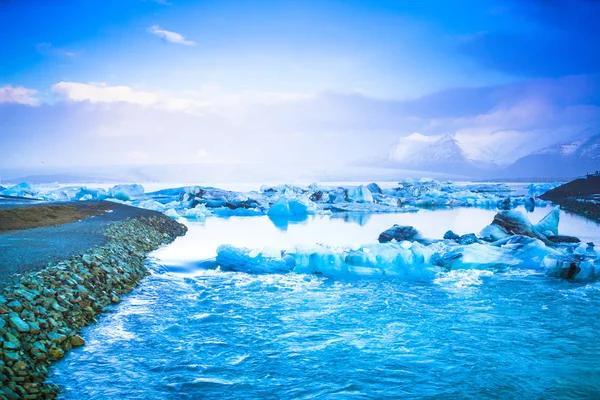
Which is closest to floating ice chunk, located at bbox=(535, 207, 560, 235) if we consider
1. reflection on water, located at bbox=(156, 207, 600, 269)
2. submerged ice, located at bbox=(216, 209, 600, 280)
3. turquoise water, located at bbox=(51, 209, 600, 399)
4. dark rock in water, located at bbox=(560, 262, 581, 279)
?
reflection on water, located at bbox=(156, 207, 600, 269)

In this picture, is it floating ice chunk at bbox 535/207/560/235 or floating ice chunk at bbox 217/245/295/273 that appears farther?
floating ice chunk at bbox 535/207/560/235

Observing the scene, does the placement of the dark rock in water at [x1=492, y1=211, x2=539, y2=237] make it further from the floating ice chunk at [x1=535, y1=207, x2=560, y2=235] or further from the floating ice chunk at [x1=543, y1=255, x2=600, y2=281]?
the floating ice chunk at [x1=543, y1=255, x2=600, y2=281]

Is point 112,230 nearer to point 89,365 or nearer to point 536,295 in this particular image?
point 89,365

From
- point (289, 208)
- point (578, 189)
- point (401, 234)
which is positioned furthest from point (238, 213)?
point (578, 189)

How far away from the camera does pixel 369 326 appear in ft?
18.1

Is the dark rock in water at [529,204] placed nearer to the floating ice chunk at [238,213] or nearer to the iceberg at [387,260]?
the floating ice chunk at [238,213]

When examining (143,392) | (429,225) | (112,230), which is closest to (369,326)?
(143,392)

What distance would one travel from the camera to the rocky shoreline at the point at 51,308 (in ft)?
12.0

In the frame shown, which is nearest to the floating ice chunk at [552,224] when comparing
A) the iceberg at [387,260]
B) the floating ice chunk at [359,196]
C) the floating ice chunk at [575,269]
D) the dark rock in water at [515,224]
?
the dark rock in water at [515,224]

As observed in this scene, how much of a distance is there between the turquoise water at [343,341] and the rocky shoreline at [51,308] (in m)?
0.20

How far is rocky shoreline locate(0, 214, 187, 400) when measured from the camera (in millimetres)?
3658

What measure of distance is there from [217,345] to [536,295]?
17.1 feet

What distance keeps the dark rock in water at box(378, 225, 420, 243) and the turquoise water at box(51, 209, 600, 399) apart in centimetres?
435

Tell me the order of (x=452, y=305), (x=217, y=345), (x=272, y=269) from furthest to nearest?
(x=272, y=269) < (x=452, y=305) < (x=217, y=345)
